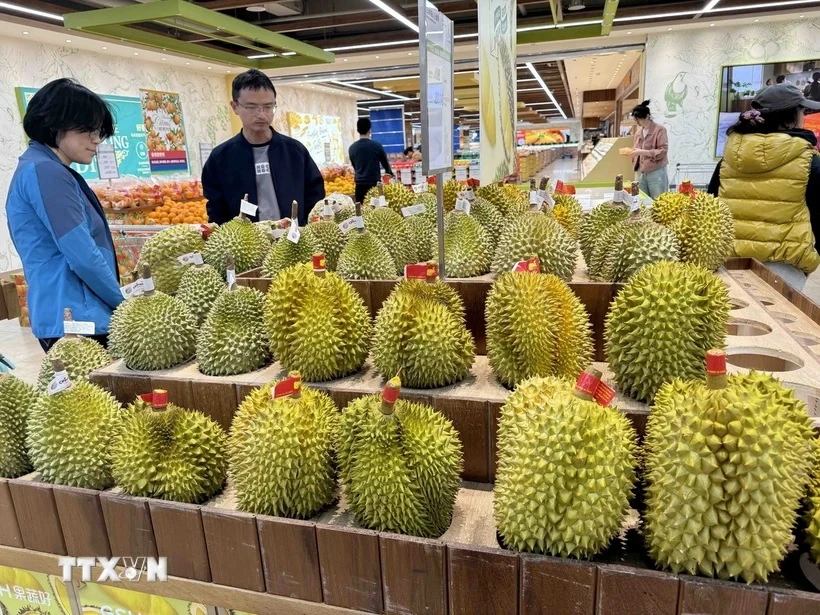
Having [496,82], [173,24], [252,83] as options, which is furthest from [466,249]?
[173,24]

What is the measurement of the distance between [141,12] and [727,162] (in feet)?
17.2

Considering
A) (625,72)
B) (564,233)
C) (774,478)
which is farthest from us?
(625,72)

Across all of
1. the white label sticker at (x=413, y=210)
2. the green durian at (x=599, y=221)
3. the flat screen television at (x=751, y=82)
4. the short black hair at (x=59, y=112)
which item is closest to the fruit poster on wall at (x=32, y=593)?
the white label sticker at (x=413, y=210)

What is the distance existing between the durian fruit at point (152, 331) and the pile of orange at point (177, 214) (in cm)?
515

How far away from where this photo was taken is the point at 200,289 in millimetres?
2109

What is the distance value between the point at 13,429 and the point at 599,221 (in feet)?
7.16

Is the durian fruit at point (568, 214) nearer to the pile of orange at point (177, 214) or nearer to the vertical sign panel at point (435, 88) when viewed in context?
the vertical sign panel at point (435, 88)

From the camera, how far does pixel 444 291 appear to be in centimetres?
167

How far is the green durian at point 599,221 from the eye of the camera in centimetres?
229

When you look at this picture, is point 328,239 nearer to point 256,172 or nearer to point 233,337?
point 233,337

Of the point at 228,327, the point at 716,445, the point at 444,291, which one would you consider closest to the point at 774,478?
the point at 716,445

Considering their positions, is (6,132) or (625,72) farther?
(625,72)

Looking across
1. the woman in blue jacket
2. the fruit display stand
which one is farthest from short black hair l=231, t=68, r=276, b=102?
the fruit display stand

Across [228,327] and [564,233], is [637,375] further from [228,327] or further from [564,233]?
[228,327]
